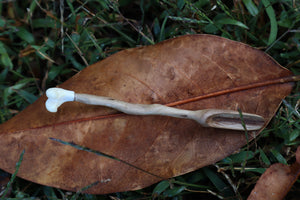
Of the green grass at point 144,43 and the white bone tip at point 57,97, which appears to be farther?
the green grass at point 144,43

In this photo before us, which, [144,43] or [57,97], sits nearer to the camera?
[57,97]

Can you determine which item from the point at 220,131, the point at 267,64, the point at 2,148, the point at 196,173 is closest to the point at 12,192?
the point at 2,148

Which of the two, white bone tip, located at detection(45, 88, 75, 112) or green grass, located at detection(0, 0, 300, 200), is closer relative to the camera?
white bone tip, located at detection(45, 88, 75, 112)

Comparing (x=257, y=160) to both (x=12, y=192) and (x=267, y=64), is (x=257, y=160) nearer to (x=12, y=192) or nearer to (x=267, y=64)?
(x=267, y=64)
